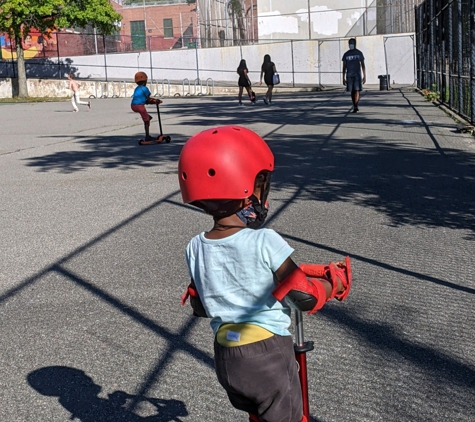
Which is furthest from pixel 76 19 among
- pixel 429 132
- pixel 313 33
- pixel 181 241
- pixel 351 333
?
pixel 351 333

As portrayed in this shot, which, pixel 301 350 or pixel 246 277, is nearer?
pixel 246 277

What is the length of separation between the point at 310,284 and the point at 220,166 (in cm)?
46

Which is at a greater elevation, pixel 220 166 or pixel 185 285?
pixel 220 166

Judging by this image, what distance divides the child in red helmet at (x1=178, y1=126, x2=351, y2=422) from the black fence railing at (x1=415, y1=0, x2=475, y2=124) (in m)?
13.6

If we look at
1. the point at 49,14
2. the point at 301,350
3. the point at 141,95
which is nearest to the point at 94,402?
the point at 301,350

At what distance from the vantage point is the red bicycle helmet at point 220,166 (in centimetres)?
253

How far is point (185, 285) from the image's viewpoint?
18.9 ft

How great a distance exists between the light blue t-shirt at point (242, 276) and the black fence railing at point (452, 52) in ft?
44.8

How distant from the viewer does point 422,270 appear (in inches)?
233

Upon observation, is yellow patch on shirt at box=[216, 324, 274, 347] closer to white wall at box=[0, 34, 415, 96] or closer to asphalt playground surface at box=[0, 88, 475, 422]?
asphalt playground surface at box=[0, 88, 475, 422]

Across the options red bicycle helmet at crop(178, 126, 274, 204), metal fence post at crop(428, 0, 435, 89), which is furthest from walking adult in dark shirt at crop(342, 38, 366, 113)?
red bicycle helmet at crop(178, 126, 274, 204)

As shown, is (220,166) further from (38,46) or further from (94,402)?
(38,46)

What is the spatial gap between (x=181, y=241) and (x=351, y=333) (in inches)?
114

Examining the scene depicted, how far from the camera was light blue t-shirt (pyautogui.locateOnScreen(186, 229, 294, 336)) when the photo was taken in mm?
2553
